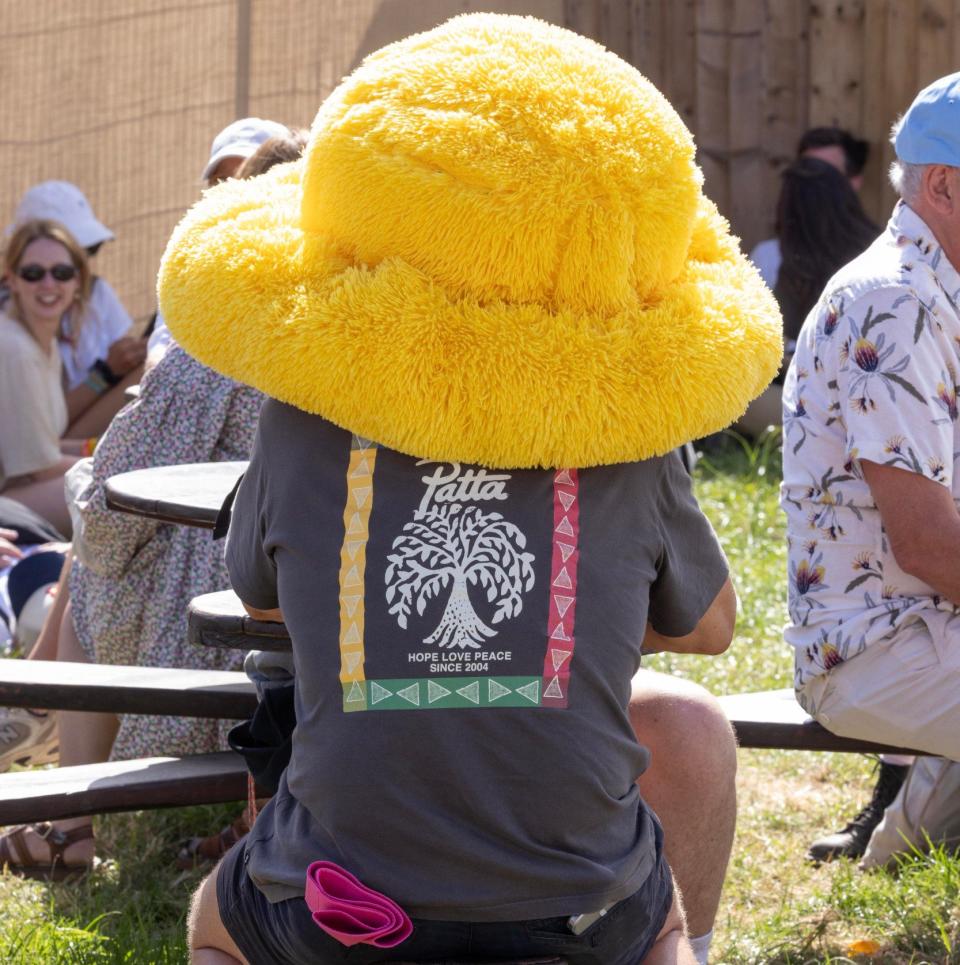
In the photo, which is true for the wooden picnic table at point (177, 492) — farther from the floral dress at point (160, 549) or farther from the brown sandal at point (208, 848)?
the brown sandal at point (208, 848)

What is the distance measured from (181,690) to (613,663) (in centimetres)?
126

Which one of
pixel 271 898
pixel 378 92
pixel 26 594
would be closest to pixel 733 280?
pixel 378 92

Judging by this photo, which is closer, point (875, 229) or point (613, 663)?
point (613, 663)

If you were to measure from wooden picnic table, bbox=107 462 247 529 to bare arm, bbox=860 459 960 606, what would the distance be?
1.11 m

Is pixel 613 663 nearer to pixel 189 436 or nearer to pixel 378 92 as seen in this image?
pixel 378 92

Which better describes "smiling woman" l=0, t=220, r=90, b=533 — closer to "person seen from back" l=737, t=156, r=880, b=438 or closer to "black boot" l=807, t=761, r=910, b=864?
"black boot" l=807, t=761, r=910, b=864

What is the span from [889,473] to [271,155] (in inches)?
56.7

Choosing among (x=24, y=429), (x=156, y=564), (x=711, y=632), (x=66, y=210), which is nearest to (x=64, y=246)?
(x=66, y=210)

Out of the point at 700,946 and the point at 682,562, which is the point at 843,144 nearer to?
the point at 700,946

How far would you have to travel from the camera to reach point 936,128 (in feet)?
8.07

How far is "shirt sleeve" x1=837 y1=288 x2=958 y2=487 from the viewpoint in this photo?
Result: 2346mm

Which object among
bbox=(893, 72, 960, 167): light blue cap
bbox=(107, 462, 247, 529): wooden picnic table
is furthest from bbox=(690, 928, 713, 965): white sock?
bbox=(893, 72, 960, 167): light blue cap

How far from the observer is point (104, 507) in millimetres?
3016

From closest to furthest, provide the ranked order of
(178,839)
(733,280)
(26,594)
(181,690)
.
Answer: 1. (733,280)
2. (181,690)
3. (178,839)
4. (26,594)
